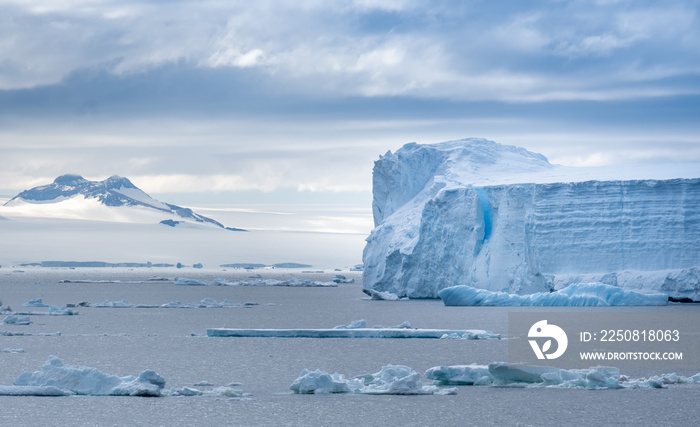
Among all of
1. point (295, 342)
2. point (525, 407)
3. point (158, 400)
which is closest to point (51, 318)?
point (295, 342)

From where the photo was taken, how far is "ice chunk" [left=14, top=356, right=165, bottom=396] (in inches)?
394

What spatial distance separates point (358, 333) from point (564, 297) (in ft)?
41.4

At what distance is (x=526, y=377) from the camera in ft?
36.3

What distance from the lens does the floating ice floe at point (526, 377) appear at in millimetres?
10828

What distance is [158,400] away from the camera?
9758 mm

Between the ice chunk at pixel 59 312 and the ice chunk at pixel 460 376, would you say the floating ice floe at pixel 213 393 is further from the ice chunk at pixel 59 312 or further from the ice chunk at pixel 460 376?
the ice chunk at pixel 59 312

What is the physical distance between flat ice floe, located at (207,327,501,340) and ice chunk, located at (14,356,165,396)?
8321 millimetres

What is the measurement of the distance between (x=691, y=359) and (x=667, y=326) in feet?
21.4

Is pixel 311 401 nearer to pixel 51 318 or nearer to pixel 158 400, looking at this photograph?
pixel 158 400

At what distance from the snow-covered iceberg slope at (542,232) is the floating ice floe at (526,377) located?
19.9 m

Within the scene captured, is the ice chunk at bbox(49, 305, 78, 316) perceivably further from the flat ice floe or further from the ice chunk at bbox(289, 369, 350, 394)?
the ice chunk at bbox(289, 369, 350, 394)

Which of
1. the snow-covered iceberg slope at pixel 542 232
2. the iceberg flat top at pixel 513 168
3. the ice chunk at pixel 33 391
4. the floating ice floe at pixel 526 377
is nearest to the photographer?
the ice chunk at pixel 33 391

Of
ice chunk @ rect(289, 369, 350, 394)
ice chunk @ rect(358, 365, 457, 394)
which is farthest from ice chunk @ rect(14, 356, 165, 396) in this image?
ice chunk @ rect(358, 365, 457, 394)

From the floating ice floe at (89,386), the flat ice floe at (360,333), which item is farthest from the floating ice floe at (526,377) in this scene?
the flat ice floe at (360,333)
